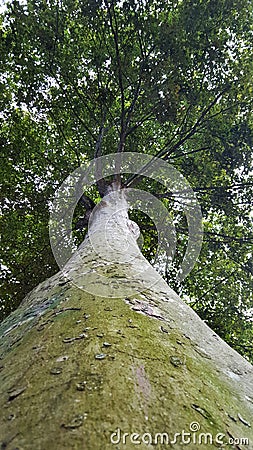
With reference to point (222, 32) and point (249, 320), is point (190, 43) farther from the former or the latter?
point (249, 320)

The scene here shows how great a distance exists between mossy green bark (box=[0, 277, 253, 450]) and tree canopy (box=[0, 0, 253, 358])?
5078mm

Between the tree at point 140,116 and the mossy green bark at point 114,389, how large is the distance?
4541mm

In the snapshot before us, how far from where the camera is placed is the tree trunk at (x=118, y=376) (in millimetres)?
911

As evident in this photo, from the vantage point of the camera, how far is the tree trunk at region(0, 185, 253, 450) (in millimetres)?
911

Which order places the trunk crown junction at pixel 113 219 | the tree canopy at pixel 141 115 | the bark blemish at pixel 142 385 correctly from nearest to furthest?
the bark blemish at pixel 142 385 < the trunk crown junction at pixel 113 219 < the tree canopy at pixel 141 115

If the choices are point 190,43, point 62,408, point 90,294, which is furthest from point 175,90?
point 62,408
